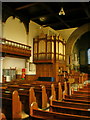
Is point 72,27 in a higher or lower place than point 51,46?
higher

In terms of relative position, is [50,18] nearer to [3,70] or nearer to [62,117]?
[3,70]

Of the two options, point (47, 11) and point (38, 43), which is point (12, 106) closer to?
point (47, 11)

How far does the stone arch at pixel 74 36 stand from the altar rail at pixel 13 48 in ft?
16.1

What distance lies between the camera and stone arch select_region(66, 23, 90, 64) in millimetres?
13087

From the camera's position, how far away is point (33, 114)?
208 centimetres

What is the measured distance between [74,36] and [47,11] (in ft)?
14.6

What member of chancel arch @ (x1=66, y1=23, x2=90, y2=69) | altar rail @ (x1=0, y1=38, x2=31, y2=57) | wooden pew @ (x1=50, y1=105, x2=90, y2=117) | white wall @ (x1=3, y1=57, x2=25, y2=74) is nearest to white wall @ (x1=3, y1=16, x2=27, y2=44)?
altar rail @ (x1=0, y1=38, x2=31, y2=57)

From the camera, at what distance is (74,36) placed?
13578 mm

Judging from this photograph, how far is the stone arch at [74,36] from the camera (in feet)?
42.9

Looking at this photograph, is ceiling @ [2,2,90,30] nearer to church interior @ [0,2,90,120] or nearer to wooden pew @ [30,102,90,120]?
church interior @ [0,2,90,120]

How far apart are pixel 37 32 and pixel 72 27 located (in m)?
3.74

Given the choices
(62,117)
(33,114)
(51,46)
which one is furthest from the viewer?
(51,46)

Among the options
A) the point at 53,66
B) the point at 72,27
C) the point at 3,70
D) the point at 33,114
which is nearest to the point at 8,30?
the point at 3,70

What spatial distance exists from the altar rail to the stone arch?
491 cm
